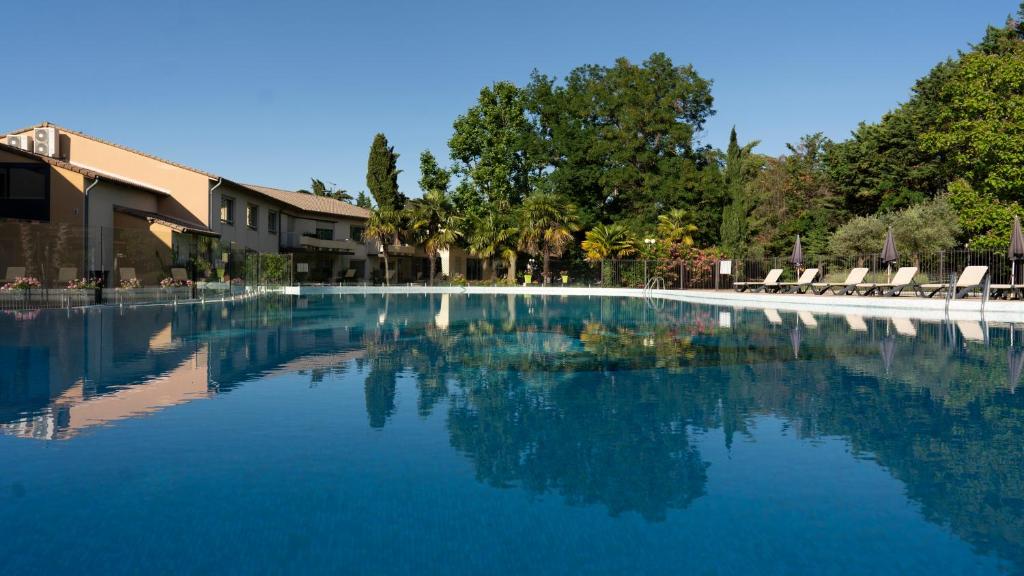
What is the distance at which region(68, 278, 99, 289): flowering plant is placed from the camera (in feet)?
71.3

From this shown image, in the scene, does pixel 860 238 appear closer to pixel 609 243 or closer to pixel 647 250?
pixel 647 250

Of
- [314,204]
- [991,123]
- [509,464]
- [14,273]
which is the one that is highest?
[991,123]

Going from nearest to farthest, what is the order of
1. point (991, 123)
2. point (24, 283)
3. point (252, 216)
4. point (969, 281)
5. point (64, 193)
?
point (24, 283), point (969, 281), point (64, 193), point (991, 123), point (252, 216)

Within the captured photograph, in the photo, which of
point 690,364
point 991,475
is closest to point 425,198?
point 690,364

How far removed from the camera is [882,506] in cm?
430

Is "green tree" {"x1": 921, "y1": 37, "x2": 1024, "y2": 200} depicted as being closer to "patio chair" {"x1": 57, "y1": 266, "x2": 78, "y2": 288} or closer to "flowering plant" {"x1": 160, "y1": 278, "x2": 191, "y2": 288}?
"flowering plant" {"x1": 160, "y1": 278, "x2": 191, "y2": 288}

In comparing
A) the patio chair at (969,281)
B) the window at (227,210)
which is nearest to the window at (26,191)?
the window at (227,210)

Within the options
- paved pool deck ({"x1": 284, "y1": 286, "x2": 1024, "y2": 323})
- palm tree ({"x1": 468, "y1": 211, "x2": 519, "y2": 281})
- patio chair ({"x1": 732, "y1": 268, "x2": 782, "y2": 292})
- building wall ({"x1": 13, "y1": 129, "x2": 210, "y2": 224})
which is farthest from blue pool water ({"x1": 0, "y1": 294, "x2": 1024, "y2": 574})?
palm tree ({"x1": 468, "y1": 211, "x2": 519, "y2": 281})

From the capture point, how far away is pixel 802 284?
28.4 meters

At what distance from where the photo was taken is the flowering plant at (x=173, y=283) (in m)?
25.2

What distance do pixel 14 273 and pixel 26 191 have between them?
19.4 ft

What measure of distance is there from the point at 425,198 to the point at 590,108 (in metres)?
12.7

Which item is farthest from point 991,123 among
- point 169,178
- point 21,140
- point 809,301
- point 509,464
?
point 21,140

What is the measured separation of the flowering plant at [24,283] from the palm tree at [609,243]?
28.3m
